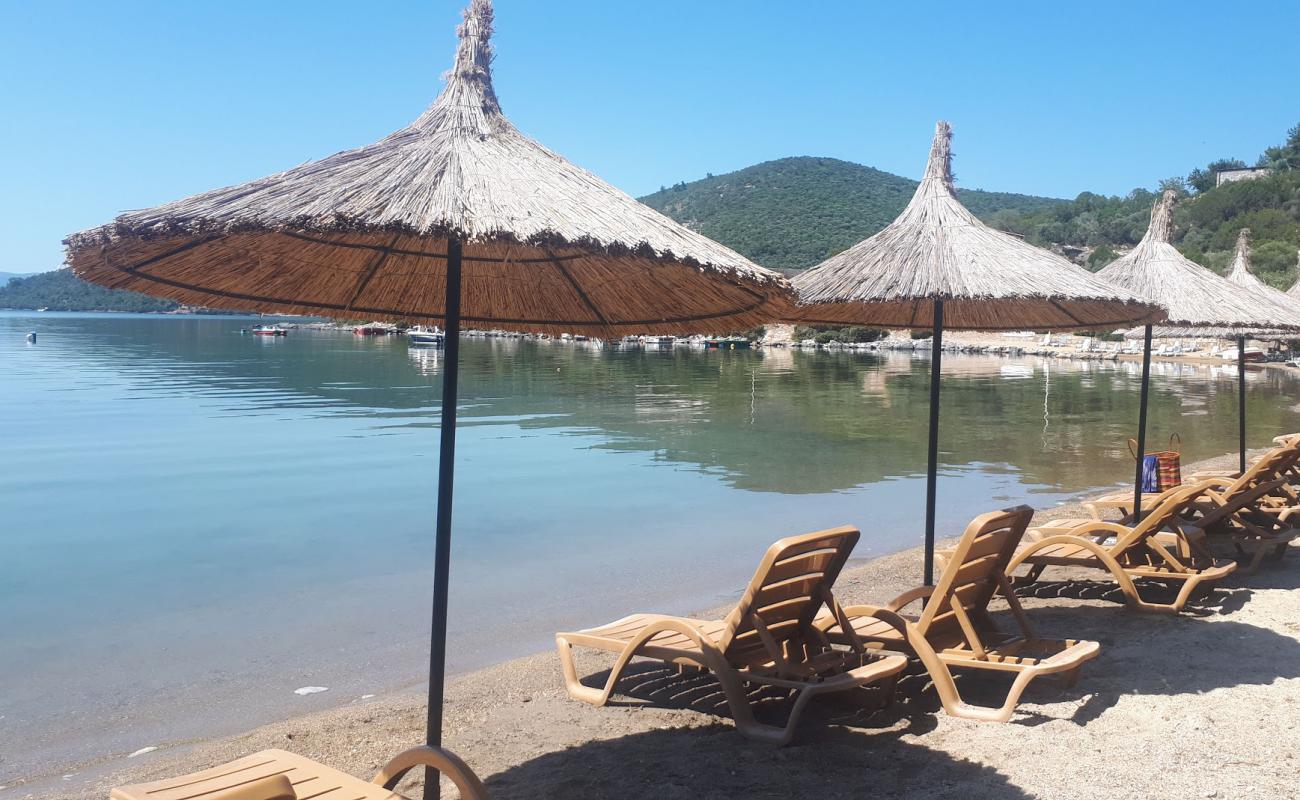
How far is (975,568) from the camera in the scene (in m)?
4.03

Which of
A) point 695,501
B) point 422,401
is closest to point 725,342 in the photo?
point 422,401

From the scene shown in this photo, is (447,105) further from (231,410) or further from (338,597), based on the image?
(231,410)

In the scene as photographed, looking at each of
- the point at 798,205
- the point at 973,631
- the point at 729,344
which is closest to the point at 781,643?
the point at 973,631

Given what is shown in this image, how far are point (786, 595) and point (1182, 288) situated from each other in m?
5.93

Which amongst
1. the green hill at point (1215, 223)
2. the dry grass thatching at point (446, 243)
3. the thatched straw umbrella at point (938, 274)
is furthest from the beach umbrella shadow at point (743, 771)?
the green hill at point (1215, 223)

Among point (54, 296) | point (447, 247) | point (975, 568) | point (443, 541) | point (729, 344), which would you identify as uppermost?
point (54, 296)

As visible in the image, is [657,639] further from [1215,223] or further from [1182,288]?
[1215,223]

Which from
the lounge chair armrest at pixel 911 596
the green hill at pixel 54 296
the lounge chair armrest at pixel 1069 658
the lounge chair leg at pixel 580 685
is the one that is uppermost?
the green hill at pixel 54 296

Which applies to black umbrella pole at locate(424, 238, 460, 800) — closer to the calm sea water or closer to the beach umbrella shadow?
the beach umbrella shadow

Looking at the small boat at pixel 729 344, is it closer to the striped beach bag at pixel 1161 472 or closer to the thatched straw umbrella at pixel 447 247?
the striped beach bag at pixel 1161 472

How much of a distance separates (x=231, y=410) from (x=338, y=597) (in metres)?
18.5

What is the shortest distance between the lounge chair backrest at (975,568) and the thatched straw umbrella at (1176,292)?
3949mm

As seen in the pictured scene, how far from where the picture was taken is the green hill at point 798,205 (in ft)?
370

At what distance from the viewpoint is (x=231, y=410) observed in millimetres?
24609
